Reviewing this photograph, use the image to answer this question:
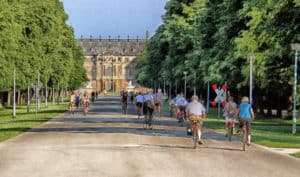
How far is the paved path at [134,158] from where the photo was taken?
16.5m

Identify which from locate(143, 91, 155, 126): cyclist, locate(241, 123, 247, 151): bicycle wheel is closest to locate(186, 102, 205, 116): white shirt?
locate(241, 123, 247, 151): bicycle wheel

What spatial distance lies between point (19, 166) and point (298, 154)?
8517 millimetres

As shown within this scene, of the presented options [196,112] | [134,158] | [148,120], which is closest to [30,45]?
[148,120]

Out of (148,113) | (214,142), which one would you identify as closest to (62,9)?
(148,113)

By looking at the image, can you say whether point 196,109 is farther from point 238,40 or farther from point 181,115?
point 238,40

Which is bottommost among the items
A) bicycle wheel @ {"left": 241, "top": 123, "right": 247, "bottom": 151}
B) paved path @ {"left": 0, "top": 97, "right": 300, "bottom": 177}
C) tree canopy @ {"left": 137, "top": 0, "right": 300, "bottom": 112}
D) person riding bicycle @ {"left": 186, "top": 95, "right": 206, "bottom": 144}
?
paved path @ {"left": 0, "top": 97, "right": 300, "bottom": 177}

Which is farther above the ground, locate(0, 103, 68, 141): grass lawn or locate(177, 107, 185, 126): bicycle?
locate(177, 107, 185, 126): bicycle

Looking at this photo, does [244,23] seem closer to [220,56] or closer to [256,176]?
[220,56]

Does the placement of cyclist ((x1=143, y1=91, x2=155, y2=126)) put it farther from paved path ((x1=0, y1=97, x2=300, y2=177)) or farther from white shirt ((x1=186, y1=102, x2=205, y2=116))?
white shirt ((x1=186, y1=102, x2=205, y2=116))

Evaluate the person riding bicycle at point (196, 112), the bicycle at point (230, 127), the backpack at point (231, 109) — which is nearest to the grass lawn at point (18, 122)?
the person riding bicycle at point (196, 112)

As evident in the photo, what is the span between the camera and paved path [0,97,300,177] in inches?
649

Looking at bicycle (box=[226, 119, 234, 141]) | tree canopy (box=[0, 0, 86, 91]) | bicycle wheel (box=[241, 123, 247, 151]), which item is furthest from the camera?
tree canopy (box=[0, 0, 86, 91])

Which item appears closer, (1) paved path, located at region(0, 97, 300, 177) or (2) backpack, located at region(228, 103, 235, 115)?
(1) paved path, located at region(0, 97, 300, 177)

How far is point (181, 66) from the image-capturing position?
7775 centimetres
